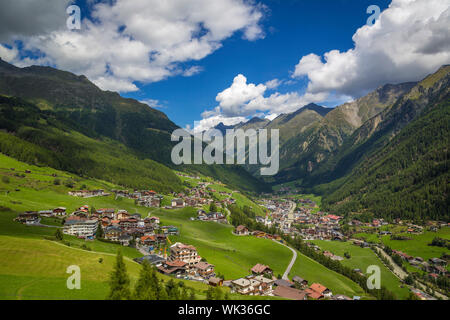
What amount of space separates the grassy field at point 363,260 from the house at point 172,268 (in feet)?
225

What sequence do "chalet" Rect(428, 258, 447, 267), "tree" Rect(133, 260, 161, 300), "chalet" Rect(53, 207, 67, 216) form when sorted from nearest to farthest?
"tree" Rect(133, 260, 161, 300) → "chalet" Rect(53, 207, 67, 216) → "chalet" Rect(428, 258, 447, 267)

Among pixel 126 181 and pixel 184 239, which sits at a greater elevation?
pixel 126 181

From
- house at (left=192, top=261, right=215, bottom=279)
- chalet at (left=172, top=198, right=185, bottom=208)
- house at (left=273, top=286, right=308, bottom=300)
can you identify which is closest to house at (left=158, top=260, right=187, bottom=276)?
house at (left=192, top=261, right=215, bottom=279)

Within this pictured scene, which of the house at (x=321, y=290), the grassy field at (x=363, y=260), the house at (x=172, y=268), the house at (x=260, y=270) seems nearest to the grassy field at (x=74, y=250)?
the house at (x=260, y=270)

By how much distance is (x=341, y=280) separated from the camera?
84188mm

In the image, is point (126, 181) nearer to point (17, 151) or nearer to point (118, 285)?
point (17, 151)

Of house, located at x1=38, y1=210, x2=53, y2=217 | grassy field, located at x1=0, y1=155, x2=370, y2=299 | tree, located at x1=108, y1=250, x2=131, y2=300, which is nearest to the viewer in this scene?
tree, located at x1=108, y1=250, x2=131, y2=300

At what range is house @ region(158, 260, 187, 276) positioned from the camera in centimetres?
6152

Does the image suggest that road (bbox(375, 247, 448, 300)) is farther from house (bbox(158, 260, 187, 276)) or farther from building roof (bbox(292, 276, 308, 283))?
house (bbox(158, 260, 187, 276))

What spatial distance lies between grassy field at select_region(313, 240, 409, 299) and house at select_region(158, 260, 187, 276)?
68467 mm

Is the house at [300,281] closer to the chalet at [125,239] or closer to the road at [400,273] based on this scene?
the road at [400,273]
